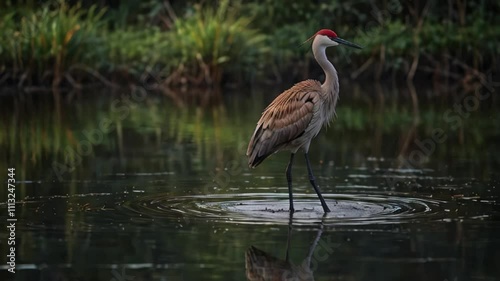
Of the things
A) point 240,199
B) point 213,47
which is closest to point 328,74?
point 240,199

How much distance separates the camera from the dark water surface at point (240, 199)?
357 inches

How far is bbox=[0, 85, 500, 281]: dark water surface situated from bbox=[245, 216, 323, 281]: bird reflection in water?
0.6 inches

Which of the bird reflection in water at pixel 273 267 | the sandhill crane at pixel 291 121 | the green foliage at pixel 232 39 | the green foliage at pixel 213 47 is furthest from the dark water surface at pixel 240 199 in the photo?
the green foliage at pixel 213 47

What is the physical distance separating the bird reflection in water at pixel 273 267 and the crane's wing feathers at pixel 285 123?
2.85 meters

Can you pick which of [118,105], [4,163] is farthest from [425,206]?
[118,105]

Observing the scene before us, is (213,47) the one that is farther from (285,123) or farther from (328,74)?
(285,123)

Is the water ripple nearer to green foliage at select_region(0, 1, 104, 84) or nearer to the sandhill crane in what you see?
the sandhill crane

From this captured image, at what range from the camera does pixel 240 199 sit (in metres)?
12.6

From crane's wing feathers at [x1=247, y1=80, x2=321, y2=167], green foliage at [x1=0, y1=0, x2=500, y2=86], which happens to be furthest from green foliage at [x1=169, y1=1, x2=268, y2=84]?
crane's wing feathers at [x1=247, y1=80, x2=321, y2=167]

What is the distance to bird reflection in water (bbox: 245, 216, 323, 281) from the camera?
8.50 metres

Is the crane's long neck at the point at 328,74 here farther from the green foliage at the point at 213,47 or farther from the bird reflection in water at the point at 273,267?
the green foliage at the point at 213,47

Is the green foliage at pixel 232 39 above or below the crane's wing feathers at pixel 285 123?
above

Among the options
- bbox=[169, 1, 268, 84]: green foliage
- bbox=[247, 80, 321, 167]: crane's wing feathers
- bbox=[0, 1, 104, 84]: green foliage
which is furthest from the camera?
bbox=[169, 1, 268, 84]: green foliage

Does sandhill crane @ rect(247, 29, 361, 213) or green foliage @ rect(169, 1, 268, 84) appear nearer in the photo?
sandhill crane @ rect(247, 29, 361, 213)
